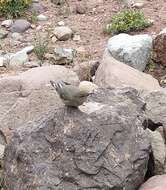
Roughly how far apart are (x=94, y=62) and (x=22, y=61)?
1.11m

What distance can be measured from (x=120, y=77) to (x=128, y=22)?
2272mm

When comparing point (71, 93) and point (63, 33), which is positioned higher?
point (71, 93)

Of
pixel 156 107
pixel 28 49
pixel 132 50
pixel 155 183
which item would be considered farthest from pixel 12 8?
pixel 155 183

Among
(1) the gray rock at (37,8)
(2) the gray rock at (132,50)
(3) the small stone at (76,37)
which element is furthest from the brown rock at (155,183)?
(1) the gray rock at (37,8)

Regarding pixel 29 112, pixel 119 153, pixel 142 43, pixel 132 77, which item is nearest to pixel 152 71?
pixel 142 43

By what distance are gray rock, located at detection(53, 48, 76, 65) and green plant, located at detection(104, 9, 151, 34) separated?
839mm

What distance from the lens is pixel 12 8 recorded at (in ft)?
35.3

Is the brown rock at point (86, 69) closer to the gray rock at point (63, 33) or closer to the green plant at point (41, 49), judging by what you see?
the green plant at point (41, 49)

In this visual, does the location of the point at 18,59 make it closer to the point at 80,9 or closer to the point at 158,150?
the point at 80,9

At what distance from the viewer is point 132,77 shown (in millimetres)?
8148

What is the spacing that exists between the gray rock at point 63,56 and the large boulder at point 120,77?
1.10 m

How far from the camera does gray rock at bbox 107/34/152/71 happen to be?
360 inches

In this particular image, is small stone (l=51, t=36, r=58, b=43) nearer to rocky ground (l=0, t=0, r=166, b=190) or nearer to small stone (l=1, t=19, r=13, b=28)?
rocky ground (l=0, t=0, r=166, b=190)

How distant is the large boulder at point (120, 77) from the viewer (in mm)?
7922
